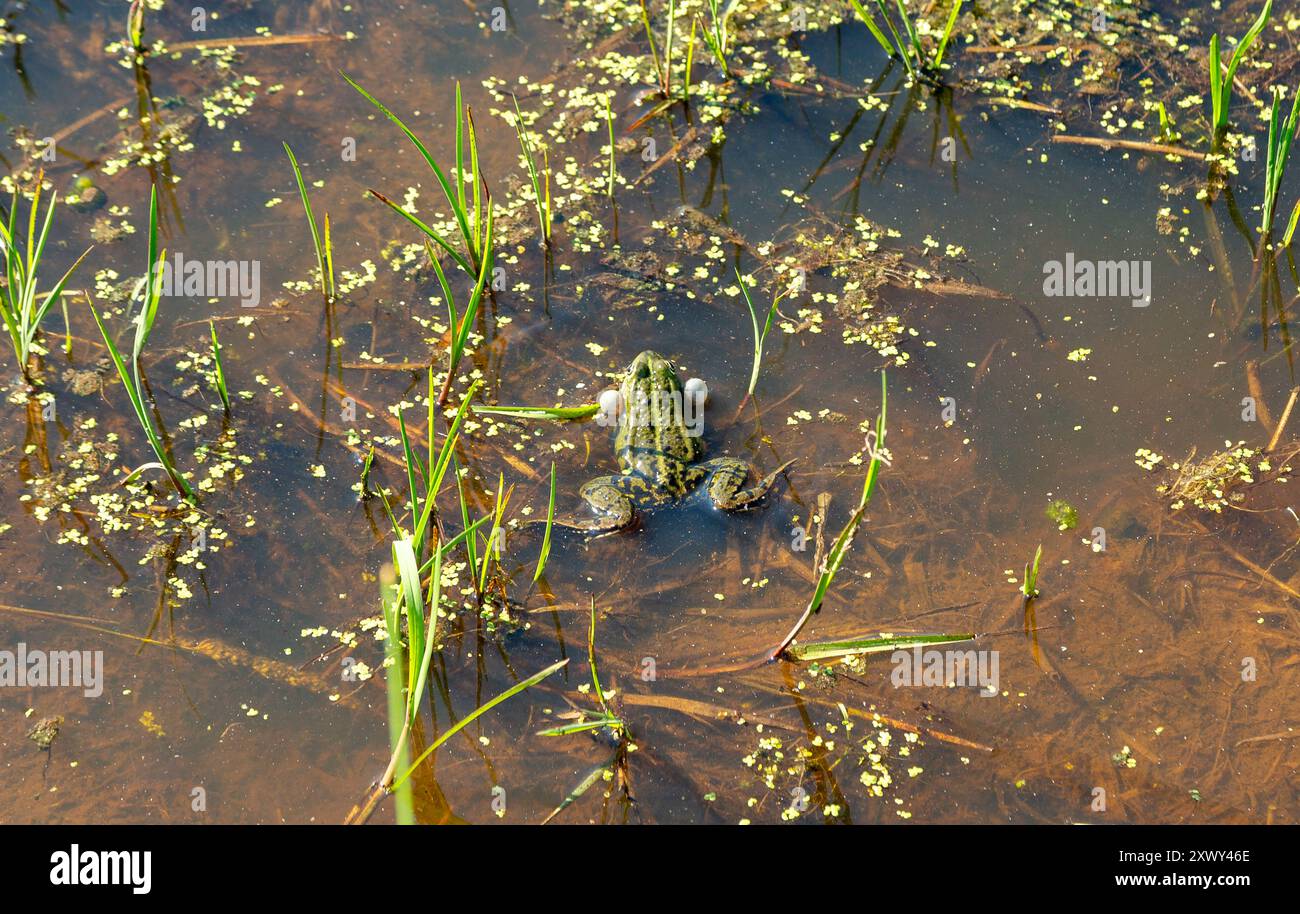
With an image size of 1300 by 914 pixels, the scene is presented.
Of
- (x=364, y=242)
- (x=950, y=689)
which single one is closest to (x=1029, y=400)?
(x=950, y=689)

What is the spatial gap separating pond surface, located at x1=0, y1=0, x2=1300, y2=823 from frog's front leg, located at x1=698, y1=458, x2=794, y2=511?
109 mm

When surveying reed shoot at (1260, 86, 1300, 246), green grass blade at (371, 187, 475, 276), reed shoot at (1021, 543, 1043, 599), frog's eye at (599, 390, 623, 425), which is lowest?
reed shoot at (1021, 543, 1043, 599)

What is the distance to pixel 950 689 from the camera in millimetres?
4711

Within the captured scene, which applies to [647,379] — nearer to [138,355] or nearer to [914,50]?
[138,355]

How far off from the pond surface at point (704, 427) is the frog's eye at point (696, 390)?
0.16m

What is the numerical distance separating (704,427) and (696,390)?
0.19m

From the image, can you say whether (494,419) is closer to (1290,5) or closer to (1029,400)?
(1029,400)

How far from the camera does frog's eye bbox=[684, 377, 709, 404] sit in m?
5.62

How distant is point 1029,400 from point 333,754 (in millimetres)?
3657

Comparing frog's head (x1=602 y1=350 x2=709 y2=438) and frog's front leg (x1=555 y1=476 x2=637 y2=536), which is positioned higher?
frog's head (x1=602 y1=350 x2=709 y2=438)

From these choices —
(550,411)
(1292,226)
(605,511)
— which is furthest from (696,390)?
(1292,226)

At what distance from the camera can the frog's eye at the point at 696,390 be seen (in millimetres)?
5621

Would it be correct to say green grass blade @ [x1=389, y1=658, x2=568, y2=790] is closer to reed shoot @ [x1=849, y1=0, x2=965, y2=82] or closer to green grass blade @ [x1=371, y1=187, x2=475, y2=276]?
green grass blade @ [x1=371, y1=187, x2=475, y2=276]

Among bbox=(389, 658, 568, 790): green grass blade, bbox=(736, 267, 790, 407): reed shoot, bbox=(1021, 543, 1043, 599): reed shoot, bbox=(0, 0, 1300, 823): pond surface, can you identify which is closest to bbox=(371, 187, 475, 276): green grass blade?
bbox=(0, 0, 1300, 823): pond surface
